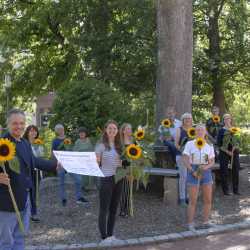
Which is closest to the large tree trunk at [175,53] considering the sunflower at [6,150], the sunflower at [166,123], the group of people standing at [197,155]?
the group of people standing at [197,155]

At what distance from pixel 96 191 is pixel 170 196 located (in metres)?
2.26

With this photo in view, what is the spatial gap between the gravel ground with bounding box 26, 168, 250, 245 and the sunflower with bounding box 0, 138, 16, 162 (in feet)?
9.37

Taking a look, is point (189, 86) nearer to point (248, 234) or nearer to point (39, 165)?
point (248, 234)

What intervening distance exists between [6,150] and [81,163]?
169 cm

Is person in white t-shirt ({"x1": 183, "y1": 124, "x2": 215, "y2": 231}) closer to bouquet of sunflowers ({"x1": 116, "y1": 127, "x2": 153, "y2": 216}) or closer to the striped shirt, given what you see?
bouquet of sunflowers ({"x1": 116, "y1": 127, "x2": 153, "y2": 216})

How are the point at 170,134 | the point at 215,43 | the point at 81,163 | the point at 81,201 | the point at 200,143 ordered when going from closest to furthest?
the point at 81,163, the point at 200,143, the point at 81,201, the point at 170,134, the point at 215,43

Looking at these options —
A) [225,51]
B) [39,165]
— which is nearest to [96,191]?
[39,165]

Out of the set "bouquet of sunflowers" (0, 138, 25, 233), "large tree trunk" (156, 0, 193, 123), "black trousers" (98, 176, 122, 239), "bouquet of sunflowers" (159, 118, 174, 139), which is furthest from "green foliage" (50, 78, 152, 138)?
"bouquet of sunflowers" (0, 138, 25, 233)

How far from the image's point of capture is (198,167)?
7.96 m

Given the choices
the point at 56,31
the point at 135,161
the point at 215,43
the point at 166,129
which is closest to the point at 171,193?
the point at 166,129

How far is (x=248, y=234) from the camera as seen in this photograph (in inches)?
300

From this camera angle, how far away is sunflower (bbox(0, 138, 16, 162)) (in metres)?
4.79

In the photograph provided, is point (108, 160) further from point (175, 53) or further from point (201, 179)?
point (175, 53)

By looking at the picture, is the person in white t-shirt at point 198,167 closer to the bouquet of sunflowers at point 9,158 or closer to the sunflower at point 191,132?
the sunflower at point 191,132
